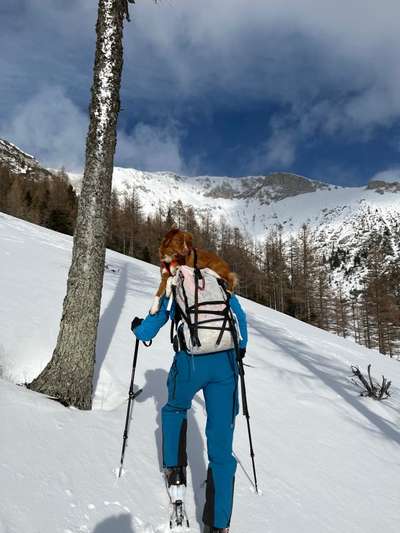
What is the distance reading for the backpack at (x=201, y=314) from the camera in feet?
8.44

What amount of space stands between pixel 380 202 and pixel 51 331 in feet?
635

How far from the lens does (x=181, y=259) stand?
287 centimetres

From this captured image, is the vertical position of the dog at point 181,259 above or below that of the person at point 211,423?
above

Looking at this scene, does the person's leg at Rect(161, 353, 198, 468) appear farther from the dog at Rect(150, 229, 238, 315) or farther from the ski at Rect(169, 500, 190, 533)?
the dog at Rect(150, 229, 238, 315)

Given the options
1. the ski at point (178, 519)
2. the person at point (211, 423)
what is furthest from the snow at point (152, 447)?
the person at point (211, 423)

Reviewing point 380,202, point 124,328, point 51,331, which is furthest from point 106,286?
point 380,202

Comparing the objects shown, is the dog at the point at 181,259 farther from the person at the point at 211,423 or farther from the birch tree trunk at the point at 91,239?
the birch tree trunk at the point at 91,239

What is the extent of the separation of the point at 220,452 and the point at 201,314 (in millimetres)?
975

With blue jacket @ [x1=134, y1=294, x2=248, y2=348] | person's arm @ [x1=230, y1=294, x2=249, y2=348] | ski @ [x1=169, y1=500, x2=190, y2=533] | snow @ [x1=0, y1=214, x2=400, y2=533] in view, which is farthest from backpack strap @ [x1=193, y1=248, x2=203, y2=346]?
snow @ [x1=0, y1=214, x2=400, y2=533]

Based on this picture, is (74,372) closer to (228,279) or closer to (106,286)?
(228,279)

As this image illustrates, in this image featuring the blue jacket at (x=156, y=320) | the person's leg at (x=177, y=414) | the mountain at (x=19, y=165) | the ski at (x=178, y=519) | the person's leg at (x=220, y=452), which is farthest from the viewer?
the mountain at (x=19, y=165)

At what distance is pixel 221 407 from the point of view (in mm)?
2553

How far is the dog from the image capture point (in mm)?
2857

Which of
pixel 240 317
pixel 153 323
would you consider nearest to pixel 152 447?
pixel 153 323
